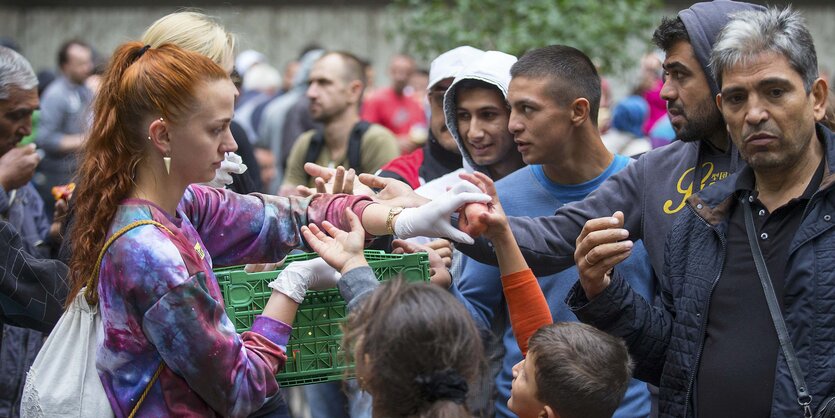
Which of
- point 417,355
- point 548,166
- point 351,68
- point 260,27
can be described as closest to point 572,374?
point 417,355

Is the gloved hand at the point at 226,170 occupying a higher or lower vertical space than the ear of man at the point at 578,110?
lower

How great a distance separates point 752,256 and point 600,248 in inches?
17.3

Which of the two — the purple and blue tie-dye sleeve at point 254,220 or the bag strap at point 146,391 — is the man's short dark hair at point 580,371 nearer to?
the purple and blue tie-dye sleeve at point 254,220

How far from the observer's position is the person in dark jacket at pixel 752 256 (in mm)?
2992

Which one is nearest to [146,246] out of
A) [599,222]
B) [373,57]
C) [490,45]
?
[599,222]

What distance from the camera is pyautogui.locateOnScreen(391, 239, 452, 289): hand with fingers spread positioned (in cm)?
377

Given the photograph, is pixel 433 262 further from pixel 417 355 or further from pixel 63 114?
pixel 63 114

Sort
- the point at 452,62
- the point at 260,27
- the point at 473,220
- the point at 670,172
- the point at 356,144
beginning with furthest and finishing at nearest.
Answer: the point at 260,27 → the point at 356,144 → the point at 452,62 → the point at 670,172 → the point at 473,220

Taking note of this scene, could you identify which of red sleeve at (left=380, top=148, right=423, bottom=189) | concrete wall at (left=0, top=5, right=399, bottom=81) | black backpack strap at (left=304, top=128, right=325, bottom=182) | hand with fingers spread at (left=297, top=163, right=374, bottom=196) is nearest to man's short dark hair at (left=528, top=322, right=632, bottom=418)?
hand with fingers spread at (left=297, top=163, right=374, bottom=196)

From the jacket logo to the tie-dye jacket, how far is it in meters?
1.43

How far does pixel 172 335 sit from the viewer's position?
2814 millimetres

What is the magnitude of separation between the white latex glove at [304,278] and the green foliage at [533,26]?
6.61 metres

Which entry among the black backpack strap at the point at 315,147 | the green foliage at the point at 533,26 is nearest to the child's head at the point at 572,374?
the black backpack strap at the point at 315,147

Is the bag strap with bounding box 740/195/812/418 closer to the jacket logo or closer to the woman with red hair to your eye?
the jacket logo
